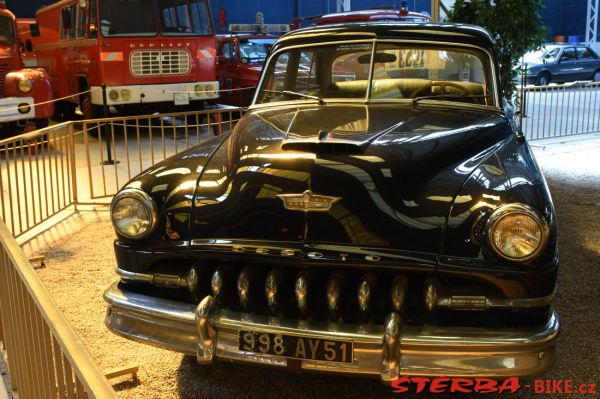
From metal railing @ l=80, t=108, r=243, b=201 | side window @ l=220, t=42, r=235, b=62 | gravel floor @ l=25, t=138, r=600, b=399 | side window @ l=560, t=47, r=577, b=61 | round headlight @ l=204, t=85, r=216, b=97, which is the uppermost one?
side window @ l=220, t=42, r=235, b=62

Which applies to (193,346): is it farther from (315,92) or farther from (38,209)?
(38,209)

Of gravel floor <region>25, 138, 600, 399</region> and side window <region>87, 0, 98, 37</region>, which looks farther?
side window <region>87, 0, 98, 37</region>

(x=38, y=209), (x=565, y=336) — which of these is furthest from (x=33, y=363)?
(x=38, y=209)

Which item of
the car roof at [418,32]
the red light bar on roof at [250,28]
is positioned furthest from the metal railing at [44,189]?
the red light bar on roof at [250,28]

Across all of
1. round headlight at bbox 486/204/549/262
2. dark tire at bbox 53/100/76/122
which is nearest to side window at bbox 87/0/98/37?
dark tire at bbox 53/100/76/122

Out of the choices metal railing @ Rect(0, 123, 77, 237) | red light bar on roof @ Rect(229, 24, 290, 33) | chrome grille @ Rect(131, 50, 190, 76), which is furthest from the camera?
red light bar on roof @ Rect(229, 24, 290, 33)

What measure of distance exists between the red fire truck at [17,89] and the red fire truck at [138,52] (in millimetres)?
921

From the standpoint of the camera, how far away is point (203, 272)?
3264mm

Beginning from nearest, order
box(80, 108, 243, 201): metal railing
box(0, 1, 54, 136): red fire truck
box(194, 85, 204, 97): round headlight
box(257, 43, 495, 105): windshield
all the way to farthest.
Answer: box(257, 43, 495, 105): windshield → box(80, 108, 243, 201): metal railing → box(0, 1, 54, 136): red fire truck → box(194, 85, 204, 97): round headlight

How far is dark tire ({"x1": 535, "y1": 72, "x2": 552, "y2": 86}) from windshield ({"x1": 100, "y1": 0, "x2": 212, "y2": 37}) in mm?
13481

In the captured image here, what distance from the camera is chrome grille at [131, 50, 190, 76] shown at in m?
12.4

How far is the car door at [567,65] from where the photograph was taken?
2280cm

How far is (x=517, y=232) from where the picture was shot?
2.93 m

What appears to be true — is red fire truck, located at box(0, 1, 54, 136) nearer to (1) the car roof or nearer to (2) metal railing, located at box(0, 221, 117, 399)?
(1) the car roof
